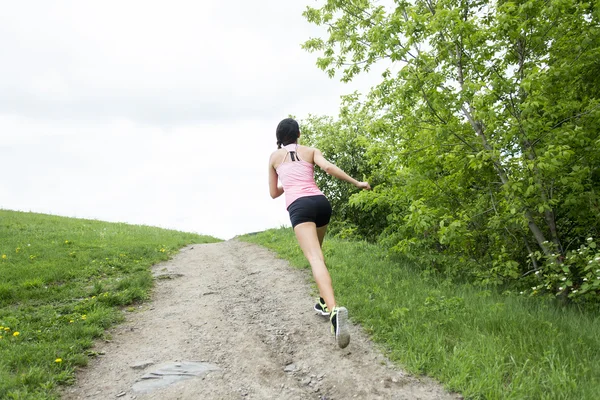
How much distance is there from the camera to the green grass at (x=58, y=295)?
4.37 metres

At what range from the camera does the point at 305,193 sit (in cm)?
459

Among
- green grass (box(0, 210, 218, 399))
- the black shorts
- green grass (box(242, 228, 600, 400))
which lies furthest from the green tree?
green grass (box(0, 210, 218, 399))

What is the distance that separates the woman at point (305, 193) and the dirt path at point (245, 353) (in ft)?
1.75

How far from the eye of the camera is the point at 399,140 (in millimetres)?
8734

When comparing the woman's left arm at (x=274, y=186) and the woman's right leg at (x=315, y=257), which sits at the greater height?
the woman's left arm at (x=274, y=186)

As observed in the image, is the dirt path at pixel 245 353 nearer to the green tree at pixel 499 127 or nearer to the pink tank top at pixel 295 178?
the pink tank top at pixel 295 178

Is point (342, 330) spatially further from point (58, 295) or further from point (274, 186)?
point (58, 295)

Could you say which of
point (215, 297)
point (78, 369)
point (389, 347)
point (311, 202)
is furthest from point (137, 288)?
point (389, 347)

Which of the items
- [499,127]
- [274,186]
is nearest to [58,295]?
[274,186]

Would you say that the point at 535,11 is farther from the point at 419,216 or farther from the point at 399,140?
the point at 419,216

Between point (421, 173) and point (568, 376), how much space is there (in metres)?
5.17

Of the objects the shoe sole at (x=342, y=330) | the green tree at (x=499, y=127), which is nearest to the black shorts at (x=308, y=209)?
the shoe sole at (x=342, y=330)

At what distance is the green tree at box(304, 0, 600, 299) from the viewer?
6363 millimetres

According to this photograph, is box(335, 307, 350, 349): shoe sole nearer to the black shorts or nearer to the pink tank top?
the black shorts
